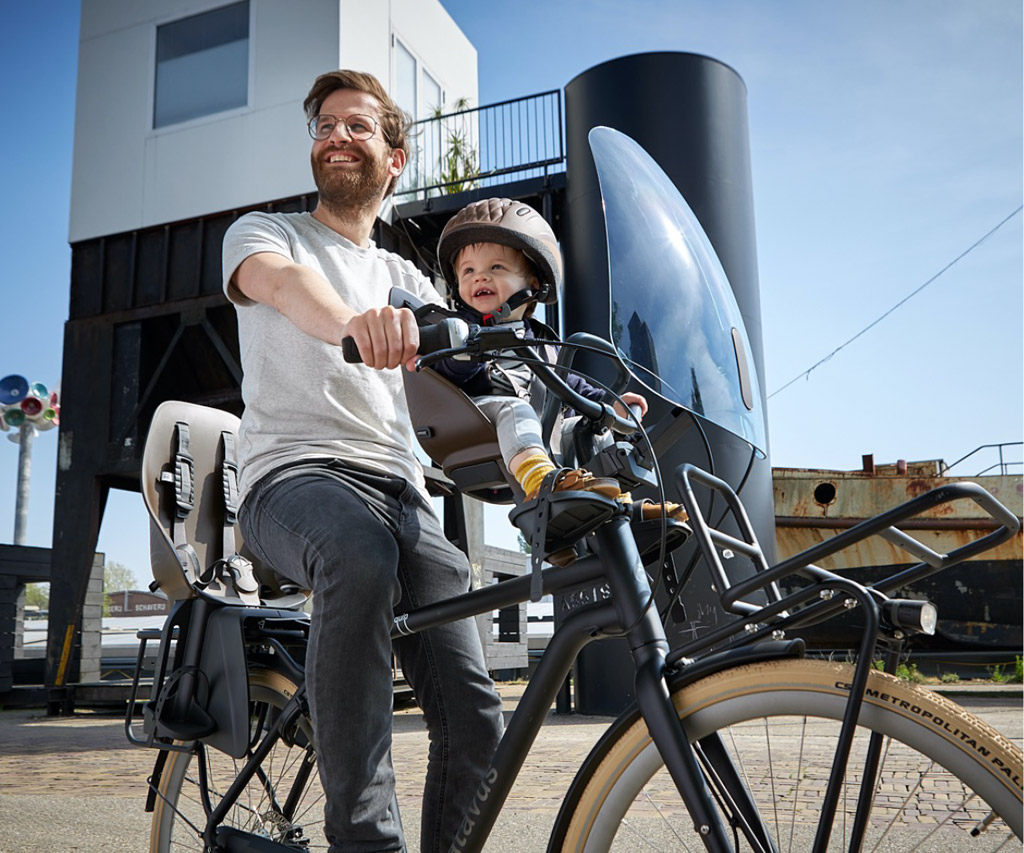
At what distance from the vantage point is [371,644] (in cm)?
209

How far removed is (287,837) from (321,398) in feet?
3.85

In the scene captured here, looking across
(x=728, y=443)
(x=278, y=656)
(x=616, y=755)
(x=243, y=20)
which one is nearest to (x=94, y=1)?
(x=243, y=20)

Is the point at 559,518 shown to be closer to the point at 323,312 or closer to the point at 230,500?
the point at 323,312

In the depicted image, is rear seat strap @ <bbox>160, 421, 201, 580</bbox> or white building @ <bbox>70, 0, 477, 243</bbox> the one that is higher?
white building @ <bbox>70, 0, 477, 243</bbox>

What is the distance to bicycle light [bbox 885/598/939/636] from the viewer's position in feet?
4.71

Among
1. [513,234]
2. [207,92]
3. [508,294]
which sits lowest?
[508,294]

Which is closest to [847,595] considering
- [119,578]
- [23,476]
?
[23,476]

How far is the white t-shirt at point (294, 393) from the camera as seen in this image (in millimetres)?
2309

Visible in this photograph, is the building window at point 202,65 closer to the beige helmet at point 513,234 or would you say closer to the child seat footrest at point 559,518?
the beige helmet at point 513,234

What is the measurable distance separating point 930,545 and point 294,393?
17054 millimetres

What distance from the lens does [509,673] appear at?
62.6 ft

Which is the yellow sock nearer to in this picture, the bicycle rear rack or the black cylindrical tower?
the bicycle rear rack

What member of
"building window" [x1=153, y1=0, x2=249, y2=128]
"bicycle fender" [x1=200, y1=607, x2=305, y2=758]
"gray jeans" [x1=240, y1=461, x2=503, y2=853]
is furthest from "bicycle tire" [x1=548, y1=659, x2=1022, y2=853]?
"building window" [x1=153, y1=0, x2=249, y2=128]

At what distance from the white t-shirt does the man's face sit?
149 millimetres
